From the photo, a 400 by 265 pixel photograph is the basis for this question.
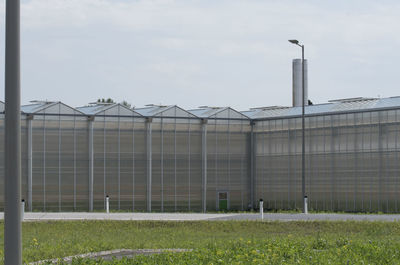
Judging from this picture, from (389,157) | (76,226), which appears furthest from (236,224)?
(389,157)

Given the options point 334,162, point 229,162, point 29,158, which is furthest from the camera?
point 229,162

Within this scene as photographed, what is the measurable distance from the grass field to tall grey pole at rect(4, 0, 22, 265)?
15.2 feet

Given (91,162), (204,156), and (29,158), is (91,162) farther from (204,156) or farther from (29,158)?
(204,156)

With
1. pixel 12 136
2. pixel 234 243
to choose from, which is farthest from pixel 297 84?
pixel 12 136

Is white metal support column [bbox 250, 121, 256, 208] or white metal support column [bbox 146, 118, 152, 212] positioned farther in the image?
white metal support column [bbox 250, 121, 256, 208]

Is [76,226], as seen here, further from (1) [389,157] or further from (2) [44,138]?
(1) [389,157]

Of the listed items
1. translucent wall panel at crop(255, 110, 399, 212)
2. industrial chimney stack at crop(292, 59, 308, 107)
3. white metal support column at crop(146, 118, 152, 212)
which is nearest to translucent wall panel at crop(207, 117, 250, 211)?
translucent wall panel at crop(255, 110, 399, 212)

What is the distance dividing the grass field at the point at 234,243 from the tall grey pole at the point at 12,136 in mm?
4622

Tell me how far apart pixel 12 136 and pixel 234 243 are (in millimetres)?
9537

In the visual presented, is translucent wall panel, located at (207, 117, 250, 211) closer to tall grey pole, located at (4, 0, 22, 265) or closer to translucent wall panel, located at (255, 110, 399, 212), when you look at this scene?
translucent wall panel, located at (255, 110, 399, 212)

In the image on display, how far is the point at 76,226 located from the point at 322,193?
2115cm

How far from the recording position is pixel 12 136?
33.2 ft

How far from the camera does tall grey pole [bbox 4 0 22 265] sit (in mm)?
10062

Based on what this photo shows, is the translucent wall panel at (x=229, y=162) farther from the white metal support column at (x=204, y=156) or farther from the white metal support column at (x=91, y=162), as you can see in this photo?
the white metal support column at (x=91, y=162)
